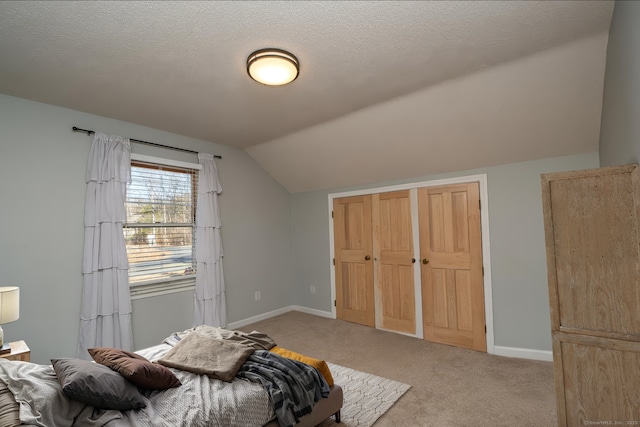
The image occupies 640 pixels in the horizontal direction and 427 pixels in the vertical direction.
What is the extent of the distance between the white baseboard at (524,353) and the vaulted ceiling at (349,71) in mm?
2015

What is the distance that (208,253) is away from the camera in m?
3.96

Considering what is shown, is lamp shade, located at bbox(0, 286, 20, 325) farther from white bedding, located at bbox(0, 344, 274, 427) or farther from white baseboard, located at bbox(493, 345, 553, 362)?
white baseboard, located at bbox(493, 345, 553, 362)

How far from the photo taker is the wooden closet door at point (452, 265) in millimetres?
3514

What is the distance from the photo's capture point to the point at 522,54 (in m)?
2.28

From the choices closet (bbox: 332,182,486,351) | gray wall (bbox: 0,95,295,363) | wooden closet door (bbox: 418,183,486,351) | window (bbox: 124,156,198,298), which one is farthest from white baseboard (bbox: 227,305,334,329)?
wooden closet door (bbox: 418,183,486,351)

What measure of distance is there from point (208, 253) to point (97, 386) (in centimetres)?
254

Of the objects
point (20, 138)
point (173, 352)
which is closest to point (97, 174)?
point (20, 138)

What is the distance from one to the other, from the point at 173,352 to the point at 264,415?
0.84m

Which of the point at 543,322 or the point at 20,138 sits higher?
the point at 20,138

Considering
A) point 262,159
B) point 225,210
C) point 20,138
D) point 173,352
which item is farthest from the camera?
point 262,159

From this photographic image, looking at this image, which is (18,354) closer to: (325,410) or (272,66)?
(325,410)

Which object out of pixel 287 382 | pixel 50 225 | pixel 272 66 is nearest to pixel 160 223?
pixel 50 225

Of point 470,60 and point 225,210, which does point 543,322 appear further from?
point 225,210

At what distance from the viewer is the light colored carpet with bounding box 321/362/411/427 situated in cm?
223
